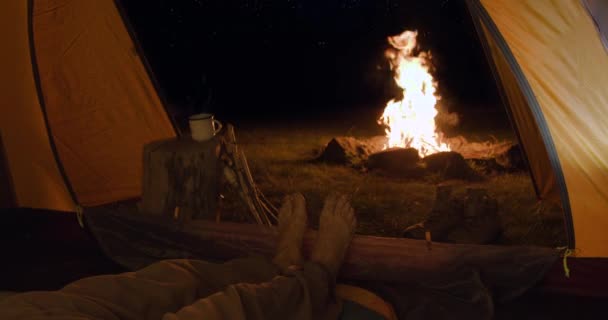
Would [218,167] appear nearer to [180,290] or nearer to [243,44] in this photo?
[180,290]

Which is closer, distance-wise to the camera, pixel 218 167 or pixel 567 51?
pixel 567 51

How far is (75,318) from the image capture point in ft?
5.40

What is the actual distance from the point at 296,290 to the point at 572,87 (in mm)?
1518

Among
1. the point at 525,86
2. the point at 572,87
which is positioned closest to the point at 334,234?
the point at 525,86

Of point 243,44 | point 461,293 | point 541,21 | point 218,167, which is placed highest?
point 243,44

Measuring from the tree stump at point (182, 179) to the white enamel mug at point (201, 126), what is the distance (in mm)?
90

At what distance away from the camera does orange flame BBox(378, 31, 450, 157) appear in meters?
4.88

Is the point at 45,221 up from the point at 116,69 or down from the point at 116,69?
down

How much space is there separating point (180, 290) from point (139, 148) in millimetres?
2360

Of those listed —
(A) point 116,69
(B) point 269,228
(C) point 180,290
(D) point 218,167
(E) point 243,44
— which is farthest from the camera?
(E) point 243,44

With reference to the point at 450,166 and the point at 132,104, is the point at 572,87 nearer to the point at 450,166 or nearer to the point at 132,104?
the point at 450,166

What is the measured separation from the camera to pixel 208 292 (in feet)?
6.89

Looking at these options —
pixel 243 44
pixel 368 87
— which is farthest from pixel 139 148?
pixel 243 44

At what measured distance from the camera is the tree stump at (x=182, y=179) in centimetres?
281
